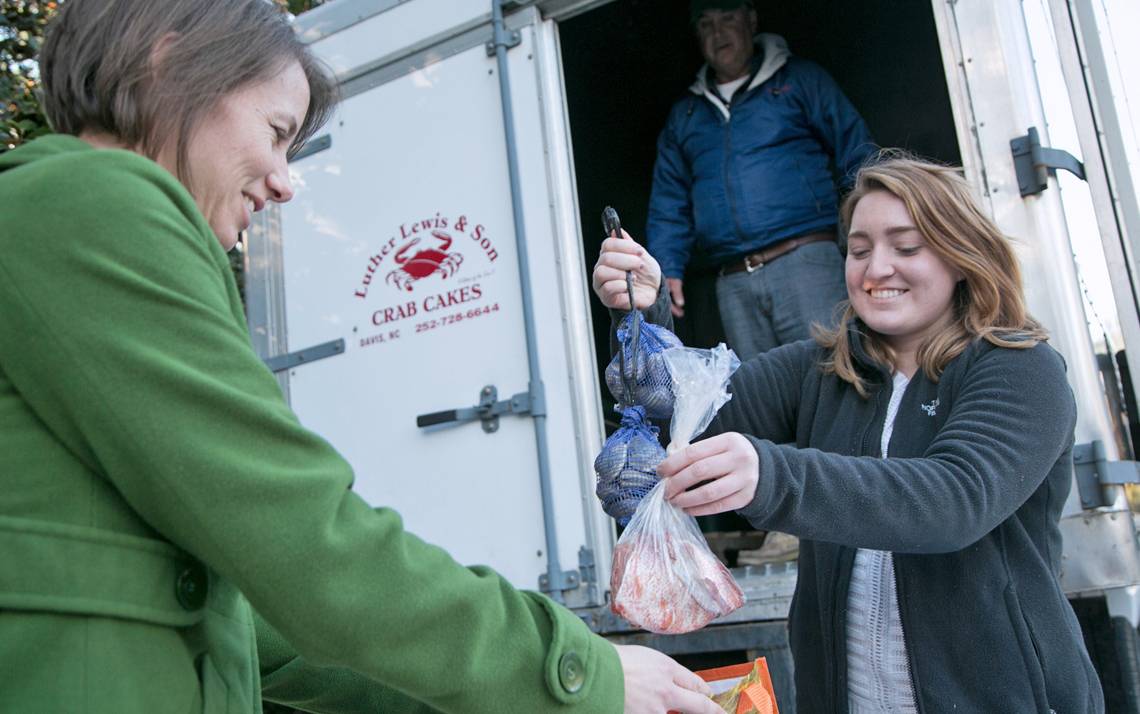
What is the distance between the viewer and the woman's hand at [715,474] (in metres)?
1.44

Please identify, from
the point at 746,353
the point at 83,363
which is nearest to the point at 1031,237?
the point at 746,353

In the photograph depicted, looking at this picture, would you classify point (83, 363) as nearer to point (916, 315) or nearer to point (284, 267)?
point (916, 315)

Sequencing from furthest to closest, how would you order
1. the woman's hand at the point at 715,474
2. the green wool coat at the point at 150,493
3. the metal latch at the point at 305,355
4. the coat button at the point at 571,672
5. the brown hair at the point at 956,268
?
the metal latch at the point at 305,355
the brown hair at the point at 956,268
the woman's hand at the point at 715,474
the coat button at the point at 571,672
the green wool coat at the point at 150,493

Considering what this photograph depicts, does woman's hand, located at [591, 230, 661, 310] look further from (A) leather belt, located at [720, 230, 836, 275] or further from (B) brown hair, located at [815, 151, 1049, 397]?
(A) leather belt, located at [720, 230, 836, 275]

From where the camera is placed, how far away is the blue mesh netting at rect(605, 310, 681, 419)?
163cm

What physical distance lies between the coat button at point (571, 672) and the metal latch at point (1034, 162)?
221 cm

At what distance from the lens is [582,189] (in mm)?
5000

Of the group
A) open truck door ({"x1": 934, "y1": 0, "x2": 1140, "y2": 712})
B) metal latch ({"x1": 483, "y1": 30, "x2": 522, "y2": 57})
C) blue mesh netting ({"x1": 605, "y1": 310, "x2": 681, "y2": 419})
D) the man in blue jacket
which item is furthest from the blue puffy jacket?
blue mesh netting ({"x1": 605, "y1": 310, "x2": 681, "y2": 419})

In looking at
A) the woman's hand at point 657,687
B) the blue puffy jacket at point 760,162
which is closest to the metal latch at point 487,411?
the blue puffy jacket at point 760,162

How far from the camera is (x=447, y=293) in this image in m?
3.70

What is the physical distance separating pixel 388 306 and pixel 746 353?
135 cm

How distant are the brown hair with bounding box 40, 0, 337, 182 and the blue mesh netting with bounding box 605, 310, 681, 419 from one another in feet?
2.19

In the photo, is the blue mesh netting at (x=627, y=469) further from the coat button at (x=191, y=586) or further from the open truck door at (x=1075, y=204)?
the open truck door at (x=1075, y=204)

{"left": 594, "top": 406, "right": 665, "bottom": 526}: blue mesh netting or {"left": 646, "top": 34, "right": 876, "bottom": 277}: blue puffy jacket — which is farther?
{"left": 646, "top": 34, "right": 876, "bottom": 277}: blue puffy jacket
